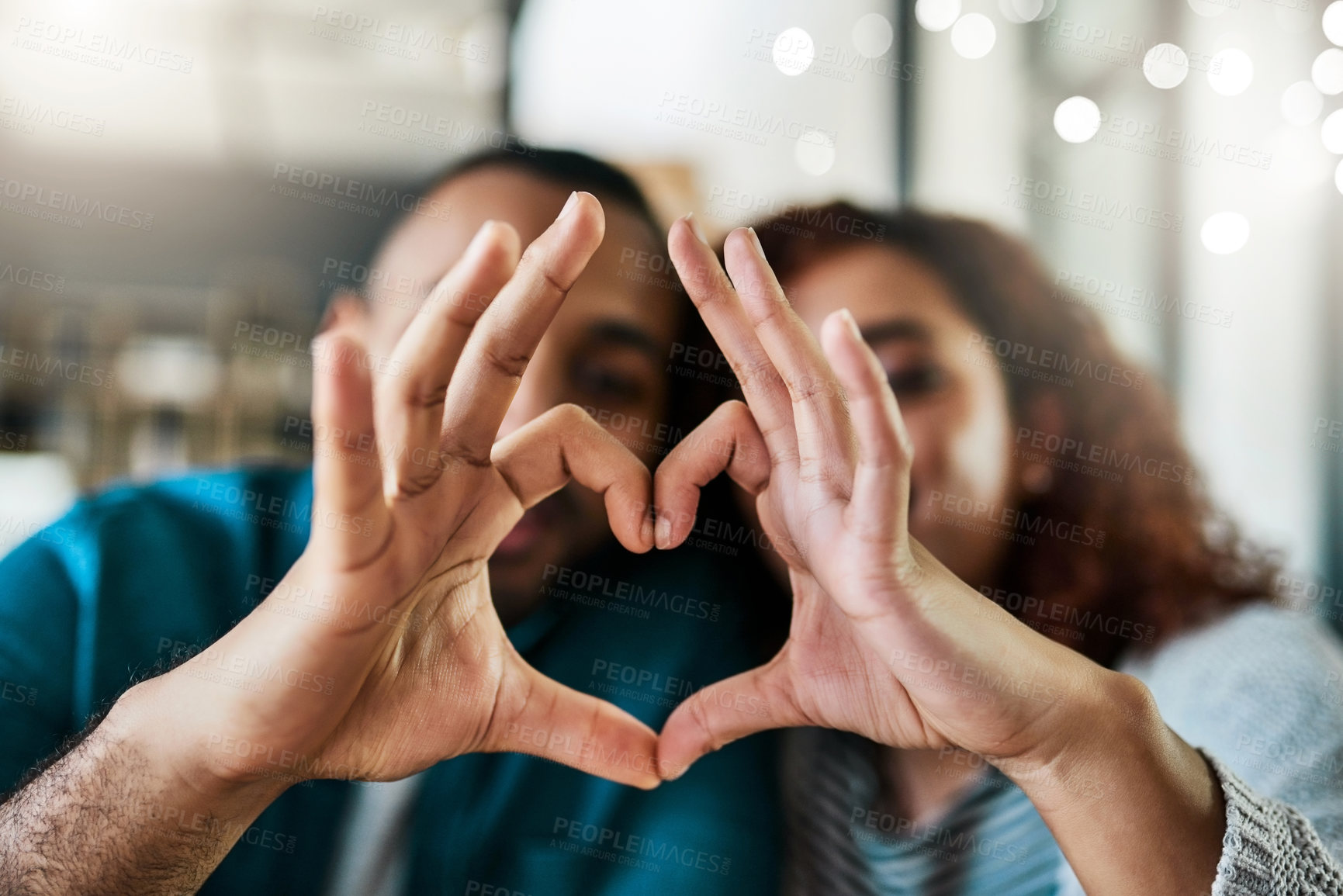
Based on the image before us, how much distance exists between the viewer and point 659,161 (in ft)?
3.01

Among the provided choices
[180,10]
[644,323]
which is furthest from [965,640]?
[180,10]

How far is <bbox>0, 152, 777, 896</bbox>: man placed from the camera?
1.76 feet

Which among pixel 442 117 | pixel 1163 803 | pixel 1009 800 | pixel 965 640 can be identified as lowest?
pixel 1009 800

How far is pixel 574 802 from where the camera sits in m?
0.89

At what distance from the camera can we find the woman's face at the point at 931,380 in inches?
36.2

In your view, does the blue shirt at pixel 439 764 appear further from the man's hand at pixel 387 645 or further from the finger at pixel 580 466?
the finger at pixel 580 466

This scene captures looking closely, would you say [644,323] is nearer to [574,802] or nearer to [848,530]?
[848,530]

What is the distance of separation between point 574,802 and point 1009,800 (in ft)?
1.67

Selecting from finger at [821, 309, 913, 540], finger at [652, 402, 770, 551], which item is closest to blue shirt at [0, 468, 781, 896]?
finger at [652, 402, 770, 551]

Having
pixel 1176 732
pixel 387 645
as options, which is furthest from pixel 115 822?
pixel 1176 732

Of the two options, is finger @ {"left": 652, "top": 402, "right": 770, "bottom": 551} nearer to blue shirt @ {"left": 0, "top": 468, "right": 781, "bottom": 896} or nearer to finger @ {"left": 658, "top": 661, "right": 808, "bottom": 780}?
finger @ {"left": 658, "top": 661, "right": 808, "bottom": 780}

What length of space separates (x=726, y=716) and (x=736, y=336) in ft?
1.08

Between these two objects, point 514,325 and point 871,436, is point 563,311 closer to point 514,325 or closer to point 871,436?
point 514,325

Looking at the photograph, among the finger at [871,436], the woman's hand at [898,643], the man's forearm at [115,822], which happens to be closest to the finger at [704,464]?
the woman's hand at [898,643]
